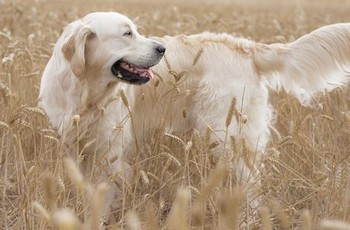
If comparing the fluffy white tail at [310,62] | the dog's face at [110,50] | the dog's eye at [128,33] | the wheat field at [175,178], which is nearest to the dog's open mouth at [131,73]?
the dog's face at [110,50]

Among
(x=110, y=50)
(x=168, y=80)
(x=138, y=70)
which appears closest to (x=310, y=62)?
(x=168, y=80)

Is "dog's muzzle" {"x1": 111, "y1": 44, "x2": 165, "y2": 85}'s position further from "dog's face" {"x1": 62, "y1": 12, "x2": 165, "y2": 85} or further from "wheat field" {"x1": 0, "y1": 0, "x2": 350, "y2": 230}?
"wheat field" {"x1": 0, "y1": 0, "x2": 350, "y2": 230}

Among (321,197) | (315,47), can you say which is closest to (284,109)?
(315,47)

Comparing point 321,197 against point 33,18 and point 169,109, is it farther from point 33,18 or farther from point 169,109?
point 33,18

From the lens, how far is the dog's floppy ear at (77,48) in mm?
3529

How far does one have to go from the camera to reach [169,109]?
3.78 m

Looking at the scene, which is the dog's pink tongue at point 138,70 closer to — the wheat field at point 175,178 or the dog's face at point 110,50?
the dog's face at point 110,50

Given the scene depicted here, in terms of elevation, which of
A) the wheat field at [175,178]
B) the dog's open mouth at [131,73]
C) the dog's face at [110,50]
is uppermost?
the dog's face at [110,50]

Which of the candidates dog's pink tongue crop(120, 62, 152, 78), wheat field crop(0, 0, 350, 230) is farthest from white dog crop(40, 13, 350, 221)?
wheat field crop(0, 0, 350, 230)

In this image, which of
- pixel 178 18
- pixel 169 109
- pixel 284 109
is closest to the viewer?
pixel 169 109

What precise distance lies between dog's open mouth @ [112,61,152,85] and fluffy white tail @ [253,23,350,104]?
0.84 metres

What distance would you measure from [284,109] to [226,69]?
70cm

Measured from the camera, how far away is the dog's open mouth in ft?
11.7

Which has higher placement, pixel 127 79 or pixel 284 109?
pixel 127 79
